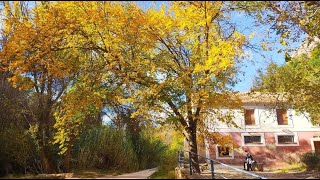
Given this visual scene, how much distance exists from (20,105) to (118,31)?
8053 millimetres

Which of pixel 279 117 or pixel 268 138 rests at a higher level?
pixel 279 117

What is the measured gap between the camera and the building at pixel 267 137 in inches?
1172

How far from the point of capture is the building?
29.8 metres

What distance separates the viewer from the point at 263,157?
30.0 metres

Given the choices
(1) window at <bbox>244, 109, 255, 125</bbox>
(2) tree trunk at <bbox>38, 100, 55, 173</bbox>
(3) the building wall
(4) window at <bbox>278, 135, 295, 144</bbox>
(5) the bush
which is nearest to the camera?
(2) tree trunk at <bbox>38, 100, 55, 173</bbox>

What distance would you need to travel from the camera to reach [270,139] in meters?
31.0

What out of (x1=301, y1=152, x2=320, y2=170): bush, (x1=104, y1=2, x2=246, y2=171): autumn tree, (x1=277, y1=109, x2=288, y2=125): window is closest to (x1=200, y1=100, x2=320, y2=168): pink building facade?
(x1=277, y1=109, x2=288, y2=125): window

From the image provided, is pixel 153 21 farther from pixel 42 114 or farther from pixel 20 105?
pixel 20 105

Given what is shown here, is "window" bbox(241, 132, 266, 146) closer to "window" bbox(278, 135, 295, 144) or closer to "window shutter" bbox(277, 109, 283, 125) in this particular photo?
"window" bbox(278, 135, 295, 144)

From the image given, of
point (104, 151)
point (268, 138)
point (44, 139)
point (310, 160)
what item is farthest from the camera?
point (268, 138)

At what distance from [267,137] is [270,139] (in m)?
0.32

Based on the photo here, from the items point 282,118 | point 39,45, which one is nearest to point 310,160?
point 282,118

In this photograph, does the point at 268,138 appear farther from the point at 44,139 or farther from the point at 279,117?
the point at 44,139

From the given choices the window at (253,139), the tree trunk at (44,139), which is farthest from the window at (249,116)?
the tree trunk at (44,139)
